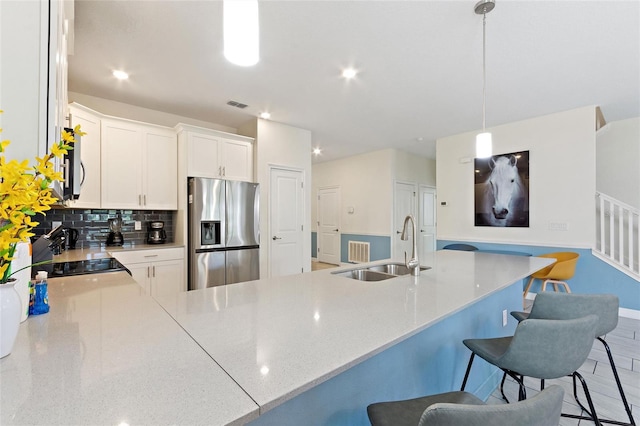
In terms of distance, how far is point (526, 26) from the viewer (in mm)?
2205

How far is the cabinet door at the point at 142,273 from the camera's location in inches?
123

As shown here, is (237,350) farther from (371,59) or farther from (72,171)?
(371,59)

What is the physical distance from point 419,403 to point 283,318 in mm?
583

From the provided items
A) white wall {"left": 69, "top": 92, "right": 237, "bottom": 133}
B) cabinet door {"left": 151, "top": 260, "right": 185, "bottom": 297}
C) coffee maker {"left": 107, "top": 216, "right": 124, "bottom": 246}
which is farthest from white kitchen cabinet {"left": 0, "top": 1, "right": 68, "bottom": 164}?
white wall {"left": 69, "top": 92, "right": 237, "bottom": 133}

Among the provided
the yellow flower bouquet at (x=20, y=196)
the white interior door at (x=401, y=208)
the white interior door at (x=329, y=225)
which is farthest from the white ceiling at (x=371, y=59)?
the white interior door at (x=329, y=225)

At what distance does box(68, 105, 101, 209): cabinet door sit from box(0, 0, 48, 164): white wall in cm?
267

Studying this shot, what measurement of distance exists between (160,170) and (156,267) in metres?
1.21

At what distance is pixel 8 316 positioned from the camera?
74 cm

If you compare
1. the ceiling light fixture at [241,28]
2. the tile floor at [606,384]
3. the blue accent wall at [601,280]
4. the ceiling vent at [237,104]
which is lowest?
the tile floor at [606,384]

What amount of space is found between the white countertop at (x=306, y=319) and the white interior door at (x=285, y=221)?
258cm

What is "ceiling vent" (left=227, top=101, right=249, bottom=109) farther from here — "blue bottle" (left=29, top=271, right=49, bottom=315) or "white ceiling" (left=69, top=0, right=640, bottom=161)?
"blue bottle" (left=29, top=271, right=49, bottom=315)

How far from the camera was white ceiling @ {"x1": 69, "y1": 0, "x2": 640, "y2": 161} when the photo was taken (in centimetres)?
207

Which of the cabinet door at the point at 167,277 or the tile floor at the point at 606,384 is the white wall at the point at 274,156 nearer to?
the cabinet door at the point at 167,277

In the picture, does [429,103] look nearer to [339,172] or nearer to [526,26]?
[526,26]
